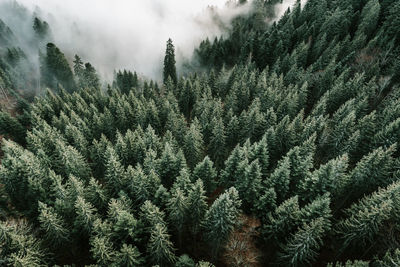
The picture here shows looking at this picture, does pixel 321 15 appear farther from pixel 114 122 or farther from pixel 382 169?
pixel 114 122

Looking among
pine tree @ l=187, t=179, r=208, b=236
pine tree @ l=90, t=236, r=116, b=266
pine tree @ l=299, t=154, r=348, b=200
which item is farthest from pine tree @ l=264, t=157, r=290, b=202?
pine tree @ l=90, t=236, r=116, b=266

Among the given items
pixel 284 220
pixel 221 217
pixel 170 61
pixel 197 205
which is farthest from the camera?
pixel 170 61

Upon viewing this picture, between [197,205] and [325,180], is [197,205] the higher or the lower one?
the lower one

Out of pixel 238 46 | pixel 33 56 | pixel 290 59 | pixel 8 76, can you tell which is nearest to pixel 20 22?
pixel 33 56

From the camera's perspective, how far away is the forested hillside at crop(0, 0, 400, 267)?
63.2 ft

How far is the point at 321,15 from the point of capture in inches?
3130

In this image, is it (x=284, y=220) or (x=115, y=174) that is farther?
(x=115, y=174)

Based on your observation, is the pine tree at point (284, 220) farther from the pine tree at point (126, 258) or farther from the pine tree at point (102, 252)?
the pine tree at point (102, 252)

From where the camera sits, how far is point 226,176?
2814 cm

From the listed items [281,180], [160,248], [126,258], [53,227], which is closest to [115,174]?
[53,227]

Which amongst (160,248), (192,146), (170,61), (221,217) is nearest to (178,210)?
(160,248)

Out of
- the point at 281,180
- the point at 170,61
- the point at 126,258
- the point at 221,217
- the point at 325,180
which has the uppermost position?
the point at 170,61

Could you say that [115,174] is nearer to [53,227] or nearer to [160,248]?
[53,227]

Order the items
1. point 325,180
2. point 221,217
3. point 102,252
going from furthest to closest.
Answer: point 325,180
point 221,217
point 102,252
